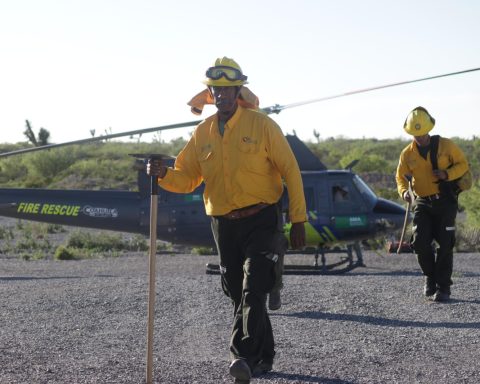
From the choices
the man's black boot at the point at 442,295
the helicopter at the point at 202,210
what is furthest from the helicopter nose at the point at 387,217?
the man's black boot at the point at 442,295

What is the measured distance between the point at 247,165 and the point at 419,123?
432 cm

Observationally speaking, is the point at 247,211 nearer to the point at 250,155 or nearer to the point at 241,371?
the point at 250,155

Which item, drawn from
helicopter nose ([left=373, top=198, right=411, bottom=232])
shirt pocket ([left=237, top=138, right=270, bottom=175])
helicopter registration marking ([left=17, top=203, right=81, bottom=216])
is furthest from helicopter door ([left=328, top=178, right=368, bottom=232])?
shirt pocket ([left=237, top=138, right=270, bottom=175])

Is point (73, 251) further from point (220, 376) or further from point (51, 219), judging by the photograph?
point (220, 376)

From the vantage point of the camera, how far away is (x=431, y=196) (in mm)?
10477

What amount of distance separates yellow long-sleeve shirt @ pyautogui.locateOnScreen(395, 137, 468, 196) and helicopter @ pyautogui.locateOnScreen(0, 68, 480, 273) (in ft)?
16.4

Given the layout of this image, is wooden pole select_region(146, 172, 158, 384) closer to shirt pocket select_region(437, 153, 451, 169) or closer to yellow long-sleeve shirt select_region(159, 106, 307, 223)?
yellow long-sleeve shirt select_region(159, 106, 307, 223)

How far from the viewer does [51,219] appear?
17.4 metres

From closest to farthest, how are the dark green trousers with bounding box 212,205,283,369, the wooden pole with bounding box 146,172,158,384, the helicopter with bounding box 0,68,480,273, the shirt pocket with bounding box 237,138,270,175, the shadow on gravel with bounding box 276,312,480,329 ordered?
the wooden pole with bounding box 146,172,158,384 < the dark green trousers with bounding box 212,205,283,369 < the shirt pocket with bounding box 237,138,270,175 < the shadow on gravel with bounding box 276,312,480,329 < the helicopter with bounding box 0,68,480,273

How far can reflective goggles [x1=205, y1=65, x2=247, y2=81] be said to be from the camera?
21.8 ft

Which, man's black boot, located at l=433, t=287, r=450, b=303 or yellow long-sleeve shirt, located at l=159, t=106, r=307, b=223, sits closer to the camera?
yellow long-sleeve shirt, located at l=159, t=106, r=307, b=223

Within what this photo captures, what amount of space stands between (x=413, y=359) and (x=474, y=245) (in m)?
14.7

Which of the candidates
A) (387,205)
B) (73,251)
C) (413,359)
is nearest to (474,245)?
(387,205)

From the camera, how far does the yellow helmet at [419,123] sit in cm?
1031
